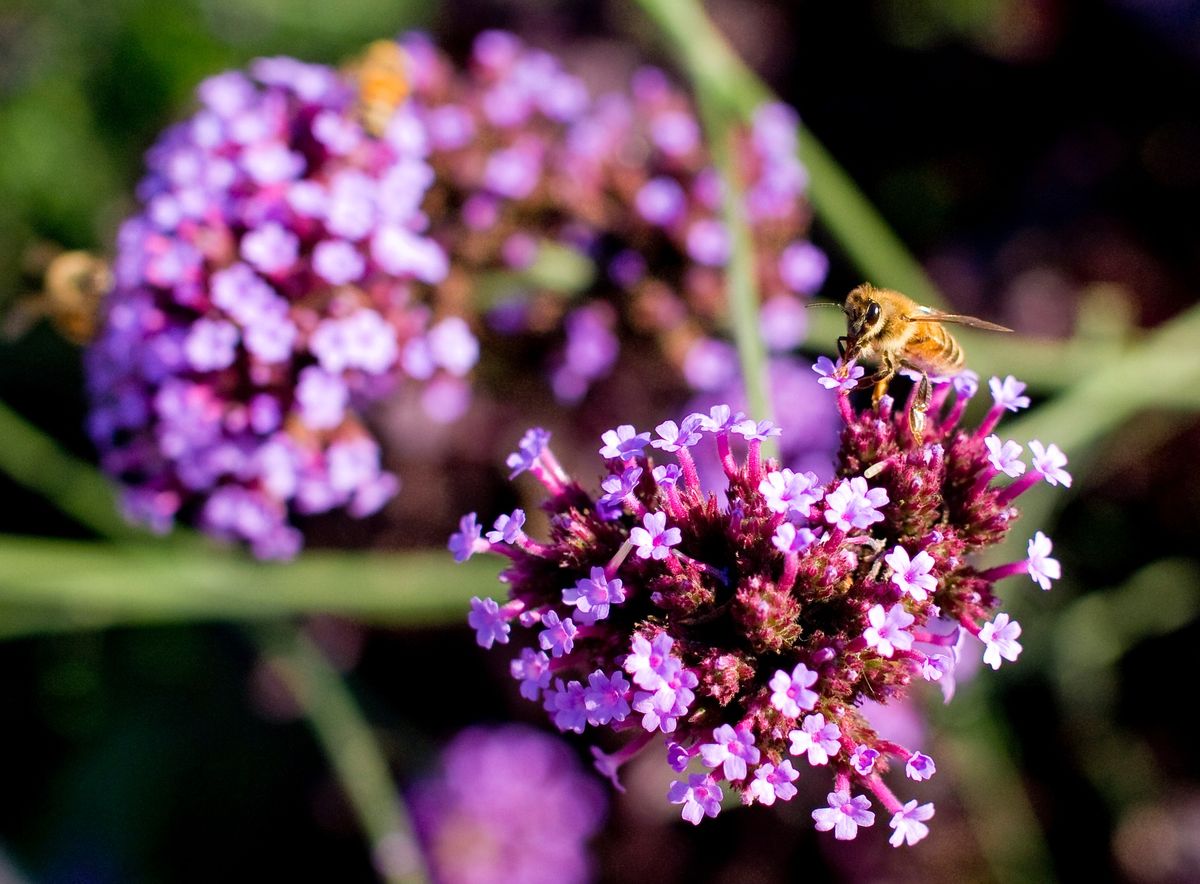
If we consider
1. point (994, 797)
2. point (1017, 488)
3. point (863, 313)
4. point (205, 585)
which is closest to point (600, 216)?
point (863, 313)

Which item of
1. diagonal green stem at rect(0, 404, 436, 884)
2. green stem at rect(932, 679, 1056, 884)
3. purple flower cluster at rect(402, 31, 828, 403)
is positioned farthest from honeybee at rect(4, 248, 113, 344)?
green stem at rect(932, 679, 1056, 884)

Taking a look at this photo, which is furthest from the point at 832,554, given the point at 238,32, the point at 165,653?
the point at 238,32

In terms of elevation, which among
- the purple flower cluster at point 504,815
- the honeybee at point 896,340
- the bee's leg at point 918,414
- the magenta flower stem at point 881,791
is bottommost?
the purple flower cluster at point 504,815

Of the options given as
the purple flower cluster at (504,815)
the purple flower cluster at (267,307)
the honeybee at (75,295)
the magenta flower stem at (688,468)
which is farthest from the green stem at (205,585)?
the magenta flower stem at (688,468)

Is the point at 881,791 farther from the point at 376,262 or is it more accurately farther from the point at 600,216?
the point at 600,216

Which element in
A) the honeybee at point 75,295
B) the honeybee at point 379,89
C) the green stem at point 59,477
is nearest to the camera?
the honeybee at point 379,89

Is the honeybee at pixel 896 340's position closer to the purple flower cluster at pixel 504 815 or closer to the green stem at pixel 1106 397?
the green stem at pixel 1106 397

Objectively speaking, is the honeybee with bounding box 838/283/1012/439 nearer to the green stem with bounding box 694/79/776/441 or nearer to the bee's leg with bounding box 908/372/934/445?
the bee's leg with bounding box 908/372/934/445

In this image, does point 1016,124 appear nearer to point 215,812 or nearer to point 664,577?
point 664,577
